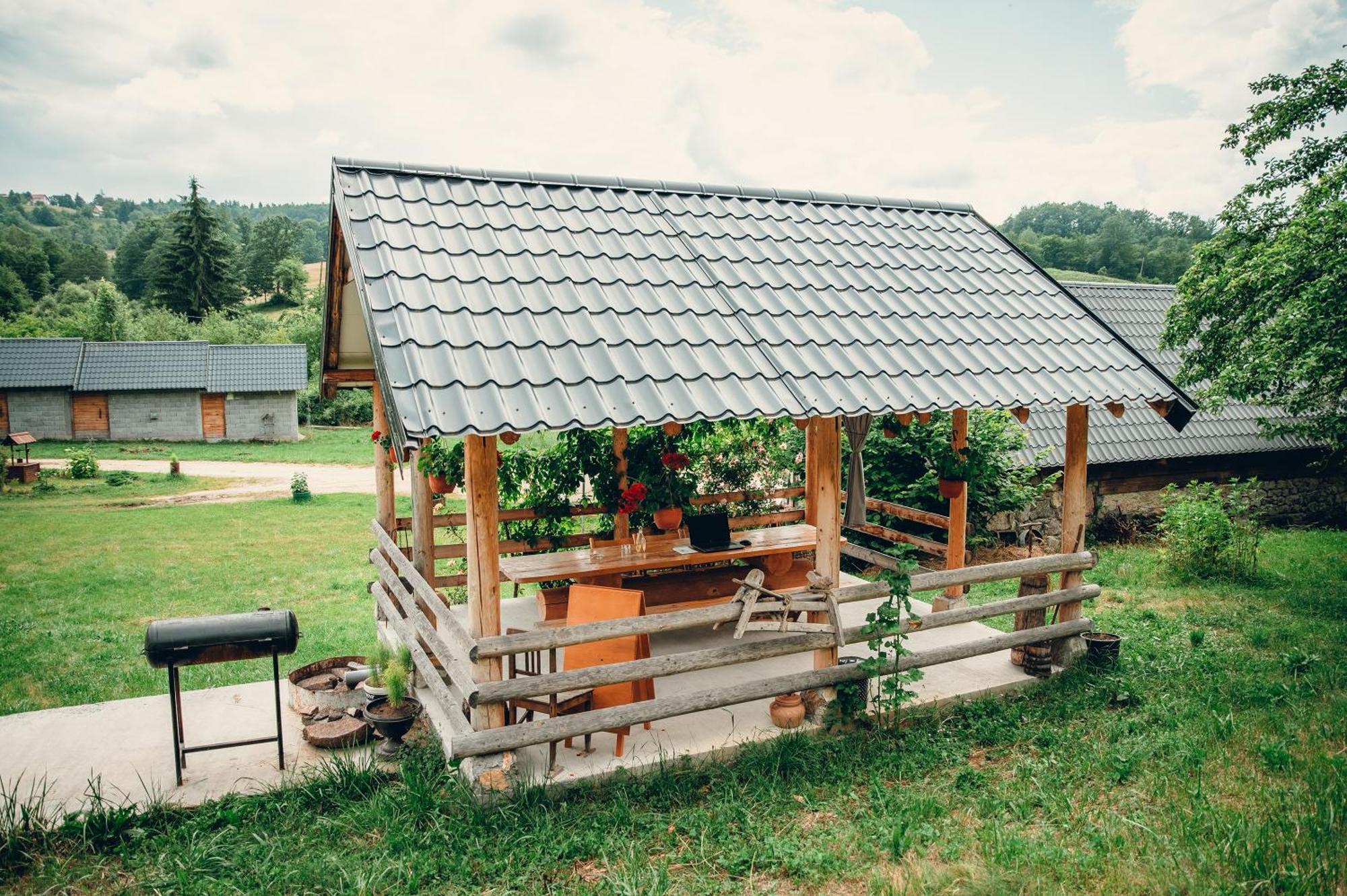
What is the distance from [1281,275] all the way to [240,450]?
30.7m

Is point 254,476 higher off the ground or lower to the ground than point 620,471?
lower

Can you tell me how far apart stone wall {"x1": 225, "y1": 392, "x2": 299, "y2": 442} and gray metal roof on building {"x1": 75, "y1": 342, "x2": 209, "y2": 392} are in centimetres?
158

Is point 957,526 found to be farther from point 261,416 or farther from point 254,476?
point 261,416

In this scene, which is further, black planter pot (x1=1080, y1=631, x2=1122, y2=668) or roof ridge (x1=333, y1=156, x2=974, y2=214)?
black planter pot (x1=1080, y1=631, x2=1122, y2=668)

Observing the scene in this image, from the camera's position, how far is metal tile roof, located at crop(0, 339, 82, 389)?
2803 centimetres

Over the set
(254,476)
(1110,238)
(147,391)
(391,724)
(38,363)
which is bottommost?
(254,476)

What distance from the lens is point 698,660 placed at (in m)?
5.39

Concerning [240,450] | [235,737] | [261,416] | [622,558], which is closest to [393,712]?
[235,737]

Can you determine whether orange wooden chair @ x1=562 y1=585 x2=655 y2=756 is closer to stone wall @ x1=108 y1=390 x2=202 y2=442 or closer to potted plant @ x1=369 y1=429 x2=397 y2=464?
potted plant @ x1=369 y1=429 x2=397 y2=464

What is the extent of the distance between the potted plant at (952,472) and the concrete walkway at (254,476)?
14790 millimetres

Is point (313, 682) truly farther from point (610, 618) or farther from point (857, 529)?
point (857, 529)

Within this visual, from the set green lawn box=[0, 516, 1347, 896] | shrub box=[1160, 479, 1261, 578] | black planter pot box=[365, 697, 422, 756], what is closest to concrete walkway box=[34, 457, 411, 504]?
black planter pot box=[365, 697, 422, 756]

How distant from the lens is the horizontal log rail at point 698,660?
4.75 m

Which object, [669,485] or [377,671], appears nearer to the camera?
[377,671]
